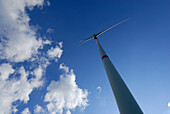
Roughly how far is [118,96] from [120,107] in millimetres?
854

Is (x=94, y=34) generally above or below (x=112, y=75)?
above

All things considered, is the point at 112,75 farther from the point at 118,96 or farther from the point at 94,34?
the point at 94,34

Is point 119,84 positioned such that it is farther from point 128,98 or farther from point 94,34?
point 94,34

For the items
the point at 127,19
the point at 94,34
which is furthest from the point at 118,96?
the point at 127,19

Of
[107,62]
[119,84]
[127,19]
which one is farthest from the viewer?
→ [127,19]

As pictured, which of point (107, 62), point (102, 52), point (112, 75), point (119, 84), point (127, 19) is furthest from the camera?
point (127, 19)

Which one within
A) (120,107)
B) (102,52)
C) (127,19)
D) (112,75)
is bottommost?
(120,107)

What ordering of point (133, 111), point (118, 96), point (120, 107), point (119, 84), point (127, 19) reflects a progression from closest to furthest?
1. point (133, 111)
2. point (120, 107)
3. point (118, 96)
4. point (119, 84)
5. point (127, 19)

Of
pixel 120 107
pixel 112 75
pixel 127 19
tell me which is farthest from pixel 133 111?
pixel 127 19

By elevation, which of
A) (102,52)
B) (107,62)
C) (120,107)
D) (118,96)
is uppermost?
(102,52)

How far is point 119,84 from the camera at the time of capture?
836cm

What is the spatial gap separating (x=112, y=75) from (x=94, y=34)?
15590 mm

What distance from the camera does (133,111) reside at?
6.20 m

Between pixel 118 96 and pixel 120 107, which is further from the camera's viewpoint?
pixel 118 96
